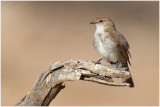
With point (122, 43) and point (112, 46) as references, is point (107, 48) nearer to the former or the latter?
point (112, 46)

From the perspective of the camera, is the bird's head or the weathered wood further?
the bird's head

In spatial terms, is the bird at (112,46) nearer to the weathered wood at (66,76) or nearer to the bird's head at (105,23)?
the bird's head at (105,23)

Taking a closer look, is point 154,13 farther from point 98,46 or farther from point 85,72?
point 85,72

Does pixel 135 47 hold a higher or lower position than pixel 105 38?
lower

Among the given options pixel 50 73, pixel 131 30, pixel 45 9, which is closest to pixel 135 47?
pixel 131 30

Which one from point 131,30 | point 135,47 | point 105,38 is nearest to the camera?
point 105,38

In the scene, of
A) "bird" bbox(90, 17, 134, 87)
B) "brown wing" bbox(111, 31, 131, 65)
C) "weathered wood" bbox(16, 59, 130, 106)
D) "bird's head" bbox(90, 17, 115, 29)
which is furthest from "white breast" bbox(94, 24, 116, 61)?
"weathered wood" bbox(16, 59, 130, 106)

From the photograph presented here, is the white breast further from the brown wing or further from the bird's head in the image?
the bird's head

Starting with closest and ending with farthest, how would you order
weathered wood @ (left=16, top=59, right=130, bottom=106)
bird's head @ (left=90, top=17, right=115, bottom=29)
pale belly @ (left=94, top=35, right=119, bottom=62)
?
weathered wood @ (left=16, top=59, right=130, bottom=106) < pale belly @ (left=94, top=35, right=119, bottom=62) < bird's head @ (left=90, top=17, right=115, bottom=29)
